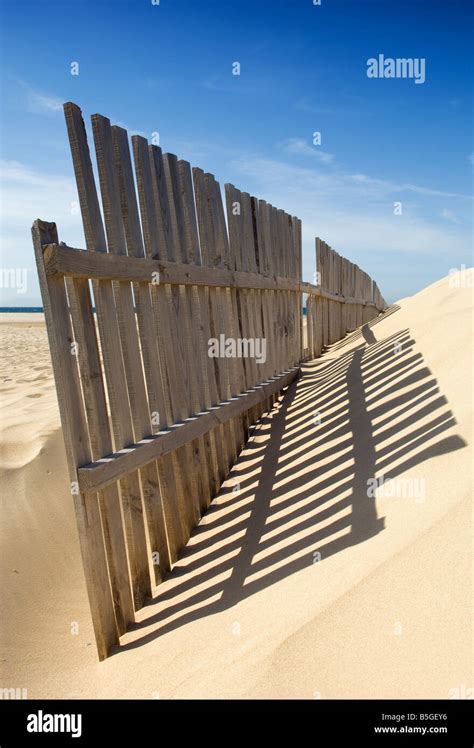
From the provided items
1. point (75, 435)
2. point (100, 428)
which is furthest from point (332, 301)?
point (75, 435)

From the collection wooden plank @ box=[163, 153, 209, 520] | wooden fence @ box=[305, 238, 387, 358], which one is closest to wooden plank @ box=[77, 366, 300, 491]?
wooden plank @ box=[163, 153, 209, 520]

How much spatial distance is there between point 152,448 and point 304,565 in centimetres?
98

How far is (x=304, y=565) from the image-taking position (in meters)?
2.63

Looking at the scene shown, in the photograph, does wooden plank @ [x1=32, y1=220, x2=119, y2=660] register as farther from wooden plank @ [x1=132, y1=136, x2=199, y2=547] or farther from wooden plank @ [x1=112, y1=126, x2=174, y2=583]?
wooden plank @ [x1=132, y1=136, x2=199, y2=547]

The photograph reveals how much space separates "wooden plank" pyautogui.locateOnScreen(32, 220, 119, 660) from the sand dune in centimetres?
21

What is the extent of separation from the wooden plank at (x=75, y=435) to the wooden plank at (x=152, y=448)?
0.06 metres

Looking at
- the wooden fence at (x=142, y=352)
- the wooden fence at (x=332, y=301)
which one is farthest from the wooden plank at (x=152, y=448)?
the wooden fence at (x=332, y=301)

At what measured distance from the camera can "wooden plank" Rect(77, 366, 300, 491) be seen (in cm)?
250

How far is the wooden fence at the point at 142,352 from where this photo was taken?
2.50 m

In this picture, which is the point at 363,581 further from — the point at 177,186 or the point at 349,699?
the point at 177,186

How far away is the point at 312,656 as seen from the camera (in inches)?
76.1

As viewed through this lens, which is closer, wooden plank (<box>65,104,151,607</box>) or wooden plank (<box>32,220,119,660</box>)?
wooden plank (<box>32,220,119,660</box>)
